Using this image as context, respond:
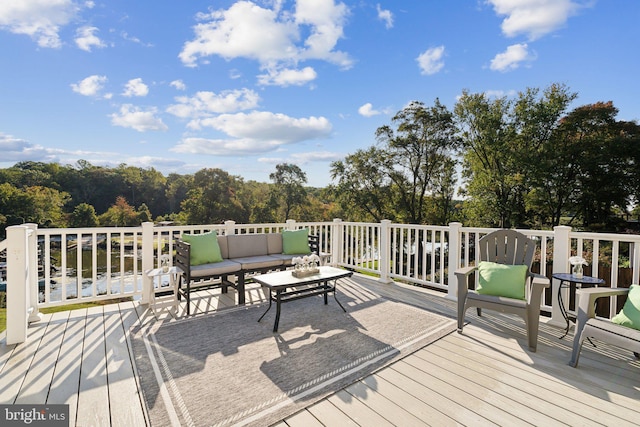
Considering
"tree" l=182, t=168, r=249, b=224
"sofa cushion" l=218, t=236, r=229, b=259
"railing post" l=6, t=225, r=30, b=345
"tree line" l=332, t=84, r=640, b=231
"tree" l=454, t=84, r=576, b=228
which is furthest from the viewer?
"tree" l=182, t=168, r=249, b=224

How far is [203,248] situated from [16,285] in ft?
6.11

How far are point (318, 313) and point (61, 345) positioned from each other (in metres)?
2.62

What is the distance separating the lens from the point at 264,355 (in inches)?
108

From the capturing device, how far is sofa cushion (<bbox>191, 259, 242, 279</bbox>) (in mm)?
3930

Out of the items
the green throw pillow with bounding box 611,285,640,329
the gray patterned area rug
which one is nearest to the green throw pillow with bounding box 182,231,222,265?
the gray patterned area rug

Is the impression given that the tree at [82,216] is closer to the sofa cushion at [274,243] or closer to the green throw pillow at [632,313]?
the sofa cushion at [274,243]

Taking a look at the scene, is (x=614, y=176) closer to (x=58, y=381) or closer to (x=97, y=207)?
(x=58, y=381)

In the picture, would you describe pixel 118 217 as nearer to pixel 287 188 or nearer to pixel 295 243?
pixel 287 188

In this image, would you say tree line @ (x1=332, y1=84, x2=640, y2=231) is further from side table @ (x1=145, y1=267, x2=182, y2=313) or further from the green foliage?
side table @ (x1=145, y1=267, x2=182, y2=313)

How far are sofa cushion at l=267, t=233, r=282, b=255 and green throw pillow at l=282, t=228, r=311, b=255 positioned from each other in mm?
79

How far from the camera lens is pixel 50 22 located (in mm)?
7594

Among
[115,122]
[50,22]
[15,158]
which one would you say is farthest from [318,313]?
[15,158]

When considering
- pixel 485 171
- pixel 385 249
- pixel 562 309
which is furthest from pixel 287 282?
pixel 485 171

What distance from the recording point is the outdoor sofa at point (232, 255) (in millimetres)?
4027
